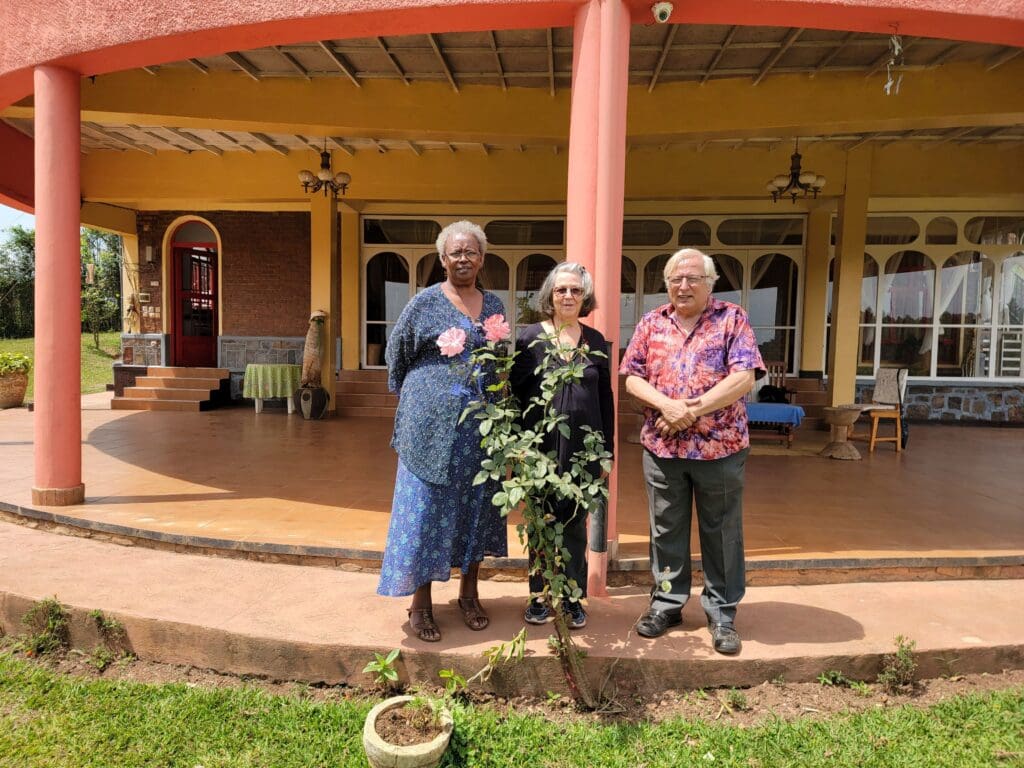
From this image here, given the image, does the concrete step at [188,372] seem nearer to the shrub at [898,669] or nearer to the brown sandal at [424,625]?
the brown sandal at [424,625]

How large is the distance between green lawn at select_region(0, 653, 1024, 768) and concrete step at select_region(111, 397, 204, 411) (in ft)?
25.5

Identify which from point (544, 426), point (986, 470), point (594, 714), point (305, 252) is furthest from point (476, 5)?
point (305, 252)

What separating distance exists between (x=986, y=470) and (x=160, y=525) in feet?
22.6

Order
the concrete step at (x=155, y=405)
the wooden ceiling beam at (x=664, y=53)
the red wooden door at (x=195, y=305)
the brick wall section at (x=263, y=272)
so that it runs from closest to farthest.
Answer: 1. the wooden ceiling beam at (x=664, y=53)
2. the concrete step at (x=155, y=405)
3. the brick wall section at (x=263, y=272)
4. the red wooden door at (x=195, y=305)

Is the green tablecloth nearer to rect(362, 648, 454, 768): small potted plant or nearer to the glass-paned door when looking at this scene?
the glass-paned door

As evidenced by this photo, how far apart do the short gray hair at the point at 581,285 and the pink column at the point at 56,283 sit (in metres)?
3.35

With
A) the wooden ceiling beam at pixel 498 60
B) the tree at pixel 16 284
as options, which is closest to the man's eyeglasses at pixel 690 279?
the wooden ceiling beam at pixel 498 60

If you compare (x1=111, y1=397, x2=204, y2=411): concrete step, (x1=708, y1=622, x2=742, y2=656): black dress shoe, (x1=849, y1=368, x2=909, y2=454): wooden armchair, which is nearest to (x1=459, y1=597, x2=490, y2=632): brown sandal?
(x1=708, y1=622, x2=742, y2=656): black dress shoe

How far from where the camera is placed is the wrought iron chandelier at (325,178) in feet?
25.3

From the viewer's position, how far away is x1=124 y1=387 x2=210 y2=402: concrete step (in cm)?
975

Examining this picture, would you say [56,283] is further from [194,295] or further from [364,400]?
[194,295]

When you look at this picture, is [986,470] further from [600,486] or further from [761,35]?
[600,486]

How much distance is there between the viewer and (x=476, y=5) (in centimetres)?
317

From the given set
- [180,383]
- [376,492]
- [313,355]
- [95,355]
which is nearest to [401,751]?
[376,492]
